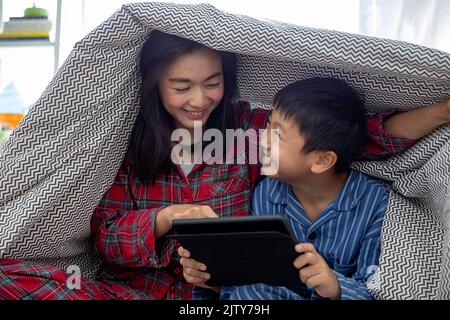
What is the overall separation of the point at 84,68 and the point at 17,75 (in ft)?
4.83

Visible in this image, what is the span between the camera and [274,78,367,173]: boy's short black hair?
994 mm

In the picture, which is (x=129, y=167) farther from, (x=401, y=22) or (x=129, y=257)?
(x=401, y=22)

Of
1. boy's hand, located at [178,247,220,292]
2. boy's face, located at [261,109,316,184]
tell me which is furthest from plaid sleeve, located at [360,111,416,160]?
boy's hand, located at [178,247,220,292]

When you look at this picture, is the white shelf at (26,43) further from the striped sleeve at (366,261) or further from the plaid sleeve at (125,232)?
the striped sleeve at (366,261)

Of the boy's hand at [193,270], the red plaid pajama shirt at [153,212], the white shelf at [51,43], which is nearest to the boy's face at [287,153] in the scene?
the red plaid pajama shirt at [153,212]

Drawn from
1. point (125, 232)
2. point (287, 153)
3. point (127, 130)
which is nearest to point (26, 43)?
point (127, 130)

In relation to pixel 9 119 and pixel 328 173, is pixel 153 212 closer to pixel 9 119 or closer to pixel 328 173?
pixel 328 173

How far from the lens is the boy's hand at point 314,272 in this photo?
33.1 inches

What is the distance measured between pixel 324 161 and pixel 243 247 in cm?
28

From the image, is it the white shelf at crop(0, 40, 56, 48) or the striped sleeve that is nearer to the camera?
the striped sleeve

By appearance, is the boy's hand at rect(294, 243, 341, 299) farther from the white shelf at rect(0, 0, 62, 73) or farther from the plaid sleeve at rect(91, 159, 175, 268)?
the white shelf at rect(0, 0, 62, 73)

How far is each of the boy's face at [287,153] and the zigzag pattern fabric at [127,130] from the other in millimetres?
120

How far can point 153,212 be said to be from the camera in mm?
1010

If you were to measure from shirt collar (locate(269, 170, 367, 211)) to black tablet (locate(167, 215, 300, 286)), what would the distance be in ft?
0.60
